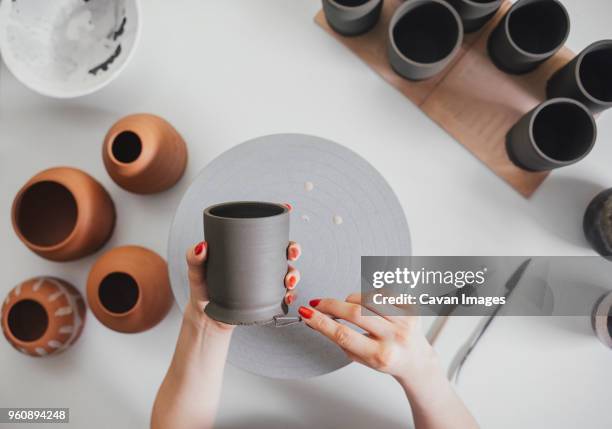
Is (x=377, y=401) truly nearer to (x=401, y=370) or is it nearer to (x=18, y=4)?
(x=401, y=370)

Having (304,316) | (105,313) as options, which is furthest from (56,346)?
(304,316)

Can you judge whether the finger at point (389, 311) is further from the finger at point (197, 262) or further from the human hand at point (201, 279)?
the finger at point (197, 262)

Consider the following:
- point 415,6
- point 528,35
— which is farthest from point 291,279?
point 528,35

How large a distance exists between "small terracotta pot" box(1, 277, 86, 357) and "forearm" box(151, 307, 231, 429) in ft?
0.71

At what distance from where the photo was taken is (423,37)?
0.78 meters

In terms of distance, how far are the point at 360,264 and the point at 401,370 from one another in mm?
156

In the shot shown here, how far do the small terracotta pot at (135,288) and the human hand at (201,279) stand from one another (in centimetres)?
10

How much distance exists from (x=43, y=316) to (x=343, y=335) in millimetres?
569

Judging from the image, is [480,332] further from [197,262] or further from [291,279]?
[197,262]

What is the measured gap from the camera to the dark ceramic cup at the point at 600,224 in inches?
28.6

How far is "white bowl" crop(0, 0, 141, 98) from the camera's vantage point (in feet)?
2.53

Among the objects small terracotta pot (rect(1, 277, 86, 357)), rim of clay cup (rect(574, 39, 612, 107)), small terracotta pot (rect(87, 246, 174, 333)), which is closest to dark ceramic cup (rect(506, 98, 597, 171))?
rim of clay cup (rect(574, 39, 612, 107))

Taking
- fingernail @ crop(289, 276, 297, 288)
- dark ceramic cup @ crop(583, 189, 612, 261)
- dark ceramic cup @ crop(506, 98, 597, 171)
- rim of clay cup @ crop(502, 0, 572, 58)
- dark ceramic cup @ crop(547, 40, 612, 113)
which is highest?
rim of clay cup @ crop(502, 0, 572, 58)

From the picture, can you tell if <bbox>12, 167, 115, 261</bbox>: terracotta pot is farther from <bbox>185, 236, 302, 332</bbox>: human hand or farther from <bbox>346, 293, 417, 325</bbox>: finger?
<bbox>346, 293, 417, 325</bbox>: finger
